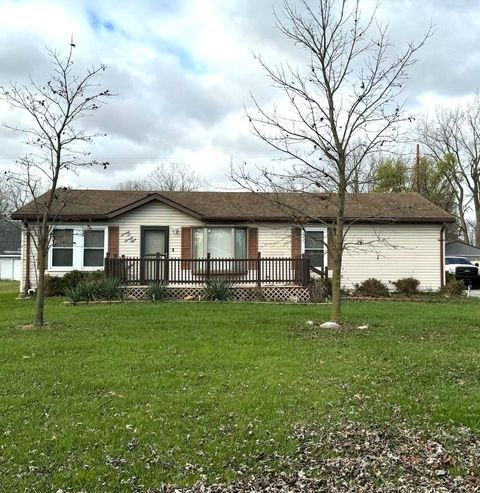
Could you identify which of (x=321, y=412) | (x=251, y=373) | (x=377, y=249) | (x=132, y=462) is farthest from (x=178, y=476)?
(x=377, y=249)

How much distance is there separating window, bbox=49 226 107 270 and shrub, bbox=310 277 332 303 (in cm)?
724

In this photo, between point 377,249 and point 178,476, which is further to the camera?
point 377,249

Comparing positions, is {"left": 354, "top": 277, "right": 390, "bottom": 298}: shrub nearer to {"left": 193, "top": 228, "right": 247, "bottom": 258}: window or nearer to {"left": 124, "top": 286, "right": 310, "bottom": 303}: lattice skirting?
{"left": 124, "top": 286, "right": 310, "bottom": 303}: lattice skirting

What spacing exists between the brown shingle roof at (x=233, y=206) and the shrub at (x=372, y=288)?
230 centimetres

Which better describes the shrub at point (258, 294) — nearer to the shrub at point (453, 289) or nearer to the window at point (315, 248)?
the window at point (315, 248)

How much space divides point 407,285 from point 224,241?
6593 millimetres

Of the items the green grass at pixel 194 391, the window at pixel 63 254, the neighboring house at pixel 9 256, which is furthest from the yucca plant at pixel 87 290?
the neighboring house at pixel 9 256

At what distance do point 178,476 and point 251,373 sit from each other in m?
2.74

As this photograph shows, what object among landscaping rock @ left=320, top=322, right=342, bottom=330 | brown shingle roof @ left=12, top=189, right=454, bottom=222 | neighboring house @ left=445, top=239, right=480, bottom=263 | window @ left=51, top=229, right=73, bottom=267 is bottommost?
landscaping rock @ left=320, top=322, right=342, bottom=330

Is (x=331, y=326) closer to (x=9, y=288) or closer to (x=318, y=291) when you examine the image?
(x=318, y=291)

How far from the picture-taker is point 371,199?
20.8m

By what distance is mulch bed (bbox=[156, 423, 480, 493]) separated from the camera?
340cm

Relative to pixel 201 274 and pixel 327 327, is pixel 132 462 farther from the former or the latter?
pixel 201 274

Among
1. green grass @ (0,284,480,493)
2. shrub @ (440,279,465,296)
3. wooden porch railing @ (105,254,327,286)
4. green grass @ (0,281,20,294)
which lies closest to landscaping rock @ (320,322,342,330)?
green grass @ (0,284,480,493)
